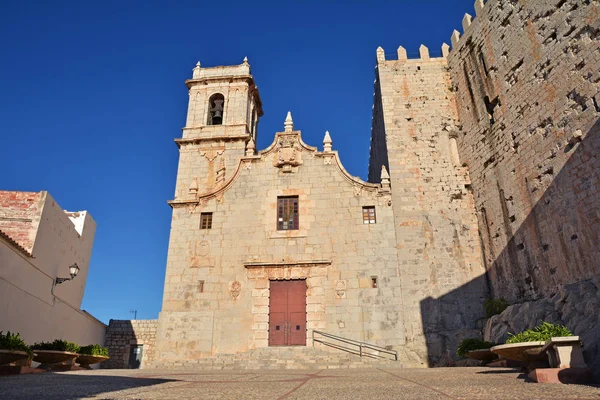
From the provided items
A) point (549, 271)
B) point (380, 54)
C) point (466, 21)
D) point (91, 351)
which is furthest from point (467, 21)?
point (91, 351)

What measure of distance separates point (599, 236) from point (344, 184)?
1047cm

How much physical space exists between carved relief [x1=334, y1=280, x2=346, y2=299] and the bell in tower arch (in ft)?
43.4

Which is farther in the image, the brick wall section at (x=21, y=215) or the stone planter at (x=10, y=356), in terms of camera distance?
the brick wall section at (x=21, y=215)

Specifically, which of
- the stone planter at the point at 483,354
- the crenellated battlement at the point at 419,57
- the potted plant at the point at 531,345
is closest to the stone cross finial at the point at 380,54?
the crenellated battlement at the point at 419,57

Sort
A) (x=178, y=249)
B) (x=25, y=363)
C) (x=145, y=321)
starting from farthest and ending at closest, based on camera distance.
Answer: (x=145, y=321) < (x=178, y=249) < (x=25, y=363)

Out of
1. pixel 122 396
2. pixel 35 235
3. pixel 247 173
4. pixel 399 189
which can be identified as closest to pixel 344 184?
pixel 399 189

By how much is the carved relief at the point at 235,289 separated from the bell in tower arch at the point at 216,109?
1126 centimetres

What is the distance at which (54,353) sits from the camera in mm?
12922

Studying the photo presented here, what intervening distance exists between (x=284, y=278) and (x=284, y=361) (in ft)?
11.9

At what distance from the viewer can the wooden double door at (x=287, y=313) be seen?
58.3 feet

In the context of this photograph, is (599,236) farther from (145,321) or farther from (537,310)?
(145,321)

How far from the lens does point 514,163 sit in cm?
1714

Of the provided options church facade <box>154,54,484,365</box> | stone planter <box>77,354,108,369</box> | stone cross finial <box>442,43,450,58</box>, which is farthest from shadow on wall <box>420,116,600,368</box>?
stone planter <box>77,354,108,369</box>

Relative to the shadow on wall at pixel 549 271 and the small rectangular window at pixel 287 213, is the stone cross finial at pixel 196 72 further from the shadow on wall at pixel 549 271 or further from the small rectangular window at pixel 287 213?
the shadow on wall at pixel 549 271
